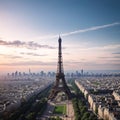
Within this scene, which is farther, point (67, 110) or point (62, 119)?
point (67, 110)

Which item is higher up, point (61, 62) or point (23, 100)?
point (61, 62)

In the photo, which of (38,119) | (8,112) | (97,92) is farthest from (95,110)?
(97,92)

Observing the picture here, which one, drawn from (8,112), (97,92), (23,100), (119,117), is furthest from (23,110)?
(97,92)

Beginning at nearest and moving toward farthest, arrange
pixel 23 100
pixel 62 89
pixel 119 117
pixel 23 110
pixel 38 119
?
pixel 119 117 → pixel 38 119 → pixel 23 110 → pixel 23 100 → pixel 62 89

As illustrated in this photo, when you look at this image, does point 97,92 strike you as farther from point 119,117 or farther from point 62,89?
point 119,117

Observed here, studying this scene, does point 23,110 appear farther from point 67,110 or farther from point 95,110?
point 95,110

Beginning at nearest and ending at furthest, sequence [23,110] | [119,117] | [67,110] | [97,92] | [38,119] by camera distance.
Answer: [119,117]
[38,119]
[23,110]
[67,110]
[97,92]

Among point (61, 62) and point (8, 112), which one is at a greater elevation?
point (61, 62)

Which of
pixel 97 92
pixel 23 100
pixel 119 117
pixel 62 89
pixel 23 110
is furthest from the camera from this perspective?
pixel 97 92

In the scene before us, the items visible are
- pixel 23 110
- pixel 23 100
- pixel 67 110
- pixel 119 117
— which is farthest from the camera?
pixel 23 100
